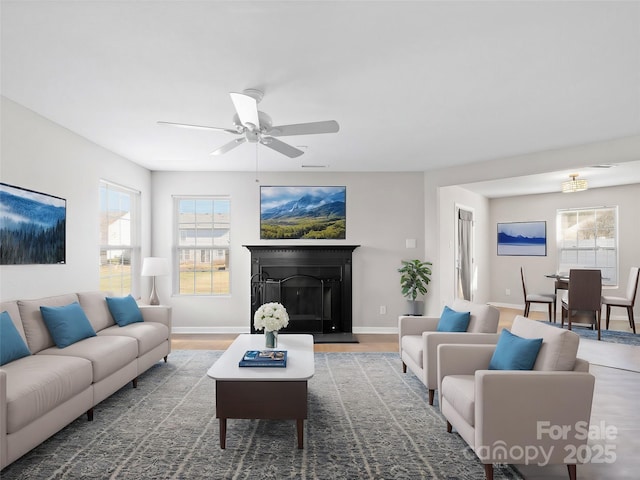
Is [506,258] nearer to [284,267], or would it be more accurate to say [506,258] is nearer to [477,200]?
[477,200]

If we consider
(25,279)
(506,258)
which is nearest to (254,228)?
(25,279)

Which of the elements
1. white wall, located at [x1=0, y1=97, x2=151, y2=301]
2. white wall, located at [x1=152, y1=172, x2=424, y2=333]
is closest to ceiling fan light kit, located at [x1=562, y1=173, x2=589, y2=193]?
white wall, located at [x1=152, y1=172, x2=424, y2=333]

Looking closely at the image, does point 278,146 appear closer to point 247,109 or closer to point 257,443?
point 247,109

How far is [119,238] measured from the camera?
17.9 ft

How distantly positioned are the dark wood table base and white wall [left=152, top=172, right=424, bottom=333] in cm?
371

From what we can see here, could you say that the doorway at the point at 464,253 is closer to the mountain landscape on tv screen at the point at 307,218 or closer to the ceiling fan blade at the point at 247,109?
the mountain landscape on tv screen at the point at 307,218

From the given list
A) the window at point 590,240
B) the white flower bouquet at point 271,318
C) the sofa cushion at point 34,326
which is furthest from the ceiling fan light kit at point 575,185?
the sofa cushion at point 34,326

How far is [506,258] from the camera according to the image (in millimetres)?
8609

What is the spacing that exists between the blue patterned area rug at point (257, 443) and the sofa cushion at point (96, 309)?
0.78 meters

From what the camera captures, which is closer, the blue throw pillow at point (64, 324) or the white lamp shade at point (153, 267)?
the blue throw pillow at point (64, 324)

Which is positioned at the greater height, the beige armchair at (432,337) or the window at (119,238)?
the window at (119,238)

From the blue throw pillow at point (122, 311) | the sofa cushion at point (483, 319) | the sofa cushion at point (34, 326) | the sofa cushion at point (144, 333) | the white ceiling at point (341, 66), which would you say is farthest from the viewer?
the blue throw pillow at point (122, 311)

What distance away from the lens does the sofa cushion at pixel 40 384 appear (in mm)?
2279

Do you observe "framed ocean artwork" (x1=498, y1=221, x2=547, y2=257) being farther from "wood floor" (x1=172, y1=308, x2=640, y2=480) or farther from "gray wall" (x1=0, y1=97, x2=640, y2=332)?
"wood floor" (x1=172, y1=308, x2=640, y2=480)
